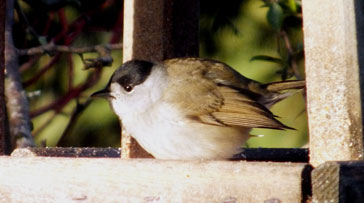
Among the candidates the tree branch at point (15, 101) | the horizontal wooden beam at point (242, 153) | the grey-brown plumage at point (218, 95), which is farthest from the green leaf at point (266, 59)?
the tree branch at point (15, 101)

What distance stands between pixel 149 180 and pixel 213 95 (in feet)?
3.00

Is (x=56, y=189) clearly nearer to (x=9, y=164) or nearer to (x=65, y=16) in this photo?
(x=9, y=164)

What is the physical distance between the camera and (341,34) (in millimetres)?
2207

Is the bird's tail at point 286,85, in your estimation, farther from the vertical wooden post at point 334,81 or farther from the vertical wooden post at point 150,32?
the vertical wooden post at point 334,81

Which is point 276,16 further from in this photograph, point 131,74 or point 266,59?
point 131,74

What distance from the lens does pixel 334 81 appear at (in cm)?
220

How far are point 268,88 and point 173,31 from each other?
1.52 ft

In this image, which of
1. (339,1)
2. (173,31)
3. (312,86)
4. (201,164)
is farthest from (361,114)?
(173,31)

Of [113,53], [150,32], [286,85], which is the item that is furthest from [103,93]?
[113,53]

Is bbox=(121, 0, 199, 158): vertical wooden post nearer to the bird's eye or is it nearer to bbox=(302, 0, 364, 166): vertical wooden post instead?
the bird's eye

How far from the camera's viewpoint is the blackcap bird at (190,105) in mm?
2846

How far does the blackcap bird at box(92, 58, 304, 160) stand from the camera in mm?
2846

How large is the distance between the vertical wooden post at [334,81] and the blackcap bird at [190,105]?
1.69ft

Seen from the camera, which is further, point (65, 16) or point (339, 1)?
point (65, 16)
